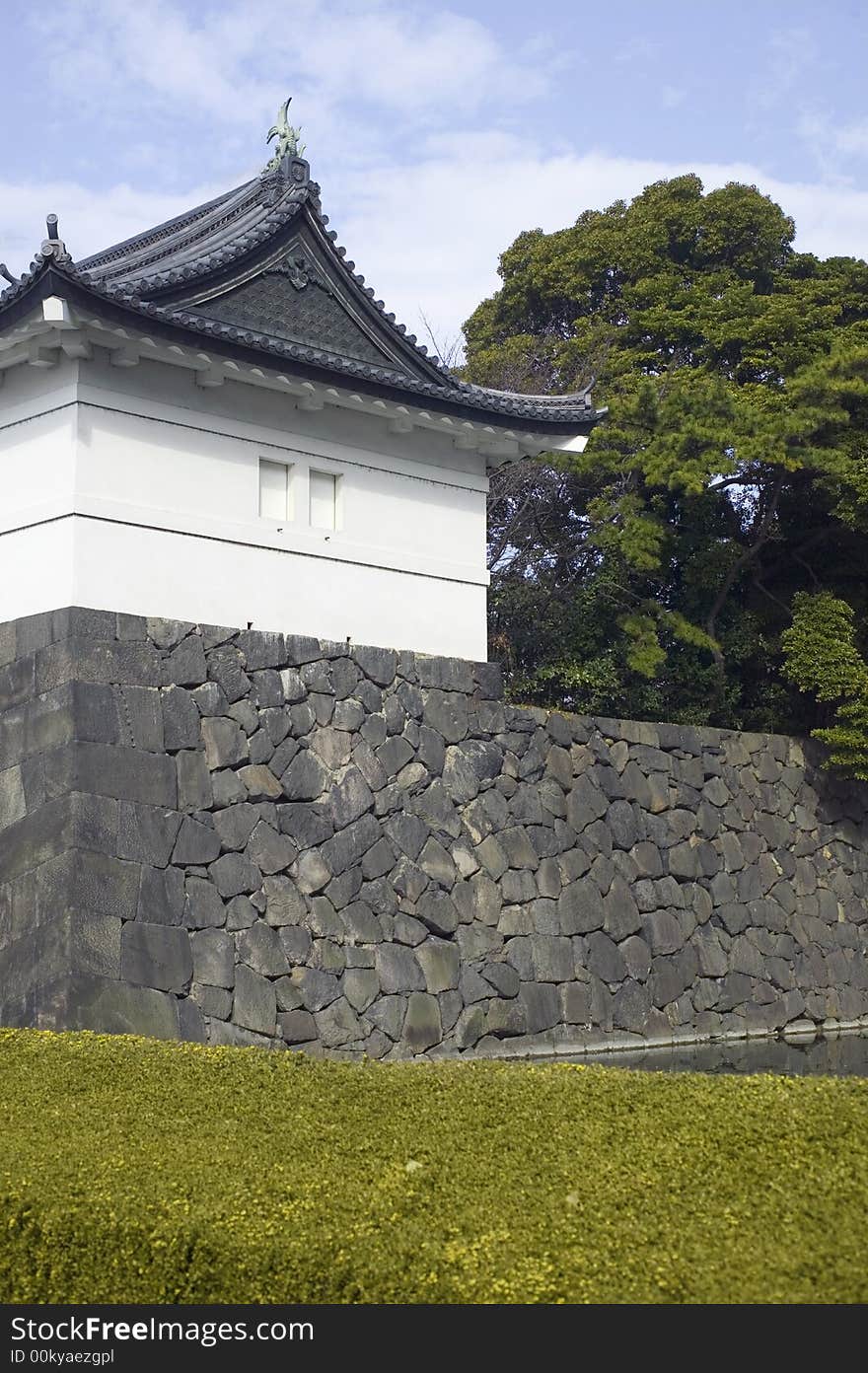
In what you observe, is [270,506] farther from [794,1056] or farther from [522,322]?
[522,322]

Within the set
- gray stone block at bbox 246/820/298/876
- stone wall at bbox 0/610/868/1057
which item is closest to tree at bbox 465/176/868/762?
stone wall at bbox 0/610/868/1057

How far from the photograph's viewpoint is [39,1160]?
521 cm

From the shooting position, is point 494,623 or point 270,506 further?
point 494,623

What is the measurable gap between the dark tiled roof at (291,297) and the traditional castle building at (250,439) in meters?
0.02

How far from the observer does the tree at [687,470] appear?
599 inches

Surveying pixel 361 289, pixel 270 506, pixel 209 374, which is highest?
pixel 361 289

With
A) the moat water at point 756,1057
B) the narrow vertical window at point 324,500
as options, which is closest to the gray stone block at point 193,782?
the narrow vertical window at point 324,500

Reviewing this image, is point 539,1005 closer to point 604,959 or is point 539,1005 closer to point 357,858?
point 604,959

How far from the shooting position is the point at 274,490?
11.1 meters

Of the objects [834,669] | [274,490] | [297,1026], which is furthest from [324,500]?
[834,669]
